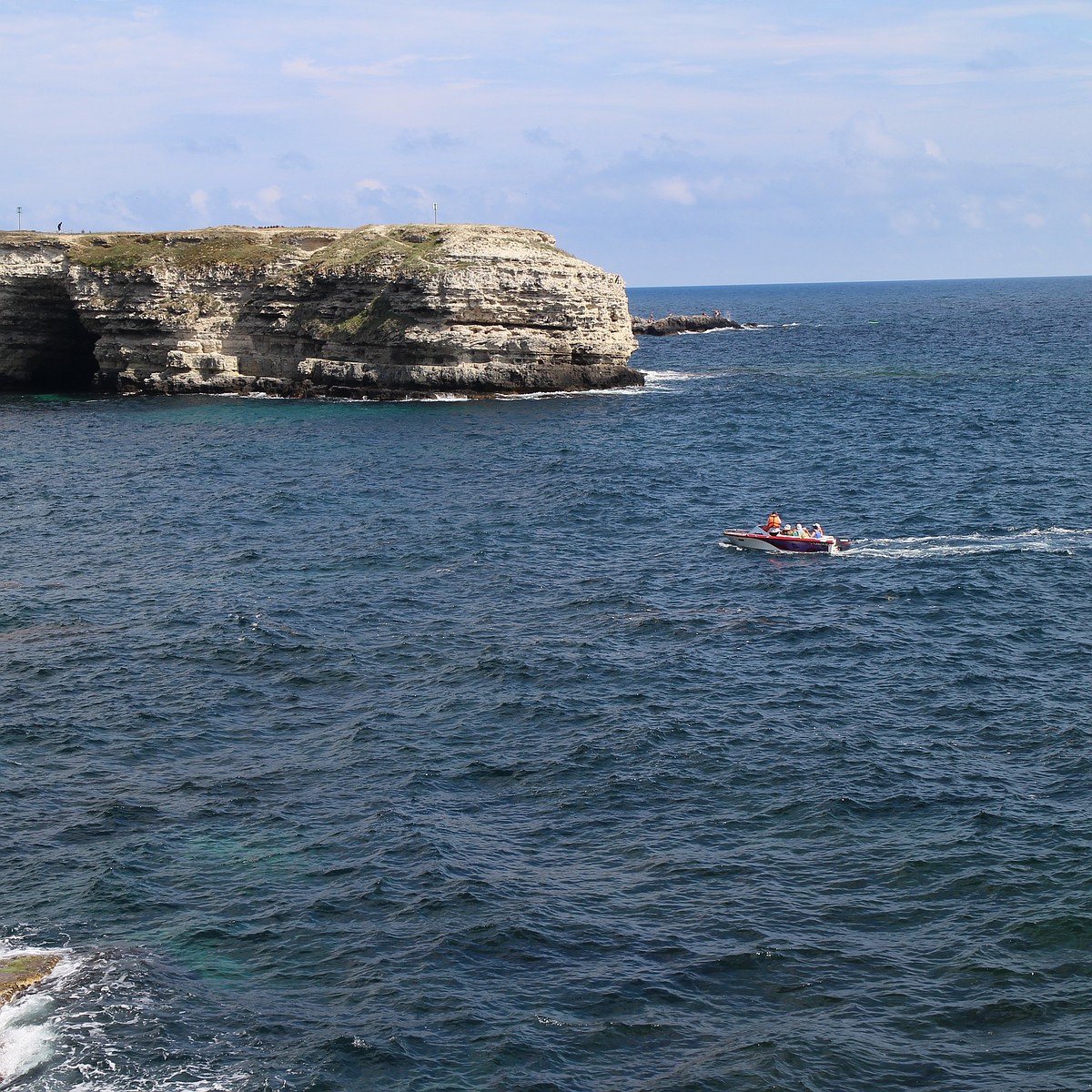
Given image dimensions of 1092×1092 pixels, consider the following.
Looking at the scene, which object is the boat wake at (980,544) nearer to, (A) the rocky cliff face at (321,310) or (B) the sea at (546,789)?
(B) the sea at (546,789)

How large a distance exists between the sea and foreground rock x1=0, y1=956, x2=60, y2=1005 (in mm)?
396

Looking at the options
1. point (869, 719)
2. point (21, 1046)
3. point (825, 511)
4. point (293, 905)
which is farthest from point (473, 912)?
point (825, 511)

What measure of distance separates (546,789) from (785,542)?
82.5ft

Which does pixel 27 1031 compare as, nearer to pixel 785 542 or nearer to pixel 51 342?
pixel 785 542

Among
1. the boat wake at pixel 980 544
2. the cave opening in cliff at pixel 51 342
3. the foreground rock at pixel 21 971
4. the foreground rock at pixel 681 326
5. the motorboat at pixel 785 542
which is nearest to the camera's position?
the foreground rock at pixel 21 971

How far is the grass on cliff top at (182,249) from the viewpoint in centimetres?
10219

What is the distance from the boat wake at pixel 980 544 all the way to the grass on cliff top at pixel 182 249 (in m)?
67.5

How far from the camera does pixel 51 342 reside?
366ft

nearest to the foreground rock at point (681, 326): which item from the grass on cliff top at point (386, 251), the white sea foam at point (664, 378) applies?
the white sea foam at point (664, 378)

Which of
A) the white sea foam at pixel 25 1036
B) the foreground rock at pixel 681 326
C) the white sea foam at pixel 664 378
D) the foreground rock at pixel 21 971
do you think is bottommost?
the white sea foam at pixel 25 1036

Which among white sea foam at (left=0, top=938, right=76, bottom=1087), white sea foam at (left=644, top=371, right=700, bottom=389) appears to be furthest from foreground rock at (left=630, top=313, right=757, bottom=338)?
white sea foam at (left=0, top=938, right=76, bottom=1087)

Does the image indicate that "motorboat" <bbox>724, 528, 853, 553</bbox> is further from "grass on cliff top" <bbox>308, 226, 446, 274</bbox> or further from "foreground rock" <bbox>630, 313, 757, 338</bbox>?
"foreground rock" <bbox>630, 313, 757, 338</bbox>

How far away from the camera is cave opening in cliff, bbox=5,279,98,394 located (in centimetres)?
10681

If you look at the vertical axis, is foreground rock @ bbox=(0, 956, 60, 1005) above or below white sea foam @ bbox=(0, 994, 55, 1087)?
above
